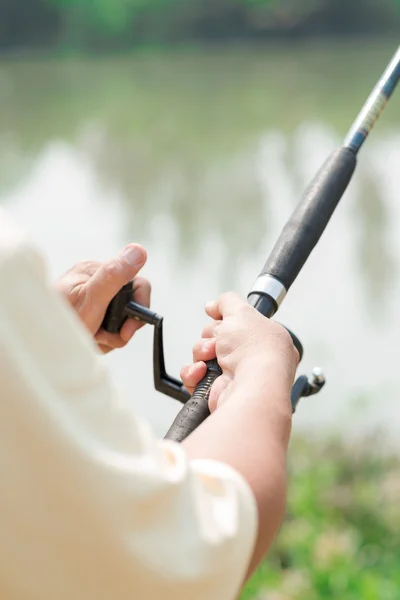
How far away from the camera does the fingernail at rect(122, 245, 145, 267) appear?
111 cm

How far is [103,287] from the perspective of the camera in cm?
112

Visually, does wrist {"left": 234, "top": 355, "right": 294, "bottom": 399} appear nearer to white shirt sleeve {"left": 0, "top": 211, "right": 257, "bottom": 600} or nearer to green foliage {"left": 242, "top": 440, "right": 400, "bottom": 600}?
white shirt sleeve {"left": 0, "top": 211, "right": 257, "bottom": 600}

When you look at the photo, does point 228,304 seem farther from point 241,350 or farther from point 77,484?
point 77,484

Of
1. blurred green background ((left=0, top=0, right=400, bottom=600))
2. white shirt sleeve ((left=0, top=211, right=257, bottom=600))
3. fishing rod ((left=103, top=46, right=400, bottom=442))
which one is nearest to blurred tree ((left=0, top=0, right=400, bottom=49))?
blurred green background ((left=0, top=0, right=400, bottom=600))

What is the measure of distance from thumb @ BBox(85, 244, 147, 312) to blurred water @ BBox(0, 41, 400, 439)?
7.87 feet

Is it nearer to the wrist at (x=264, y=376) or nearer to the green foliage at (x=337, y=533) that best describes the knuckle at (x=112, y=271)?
the wrist at (x=264, y=376)

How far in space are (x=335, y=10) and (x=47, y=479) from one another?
34.6 feet

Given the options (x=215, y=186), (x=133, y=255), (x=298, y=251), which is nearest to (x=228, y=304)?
(x=298, y=251)

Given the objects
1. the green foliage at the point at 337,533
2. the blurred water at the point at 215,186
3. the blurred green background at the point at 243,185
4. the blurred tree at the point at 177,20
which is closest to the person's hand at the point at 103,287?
the blurred green background at the point at 243,185

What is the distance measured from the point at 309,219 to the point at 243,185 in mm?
5830

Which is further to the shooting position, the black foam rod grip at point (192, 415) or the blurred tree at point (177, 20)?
the blurred tree at point (177, 20)

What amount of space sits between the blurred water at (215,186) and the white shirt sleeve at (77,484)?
115 inches

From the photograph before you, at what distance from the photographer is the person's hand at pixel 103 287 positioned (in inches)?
44.1

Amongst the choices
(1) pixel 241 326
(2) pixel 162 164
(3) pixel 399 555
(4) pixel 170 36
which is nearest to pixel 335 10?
(4) pixel 170 36
